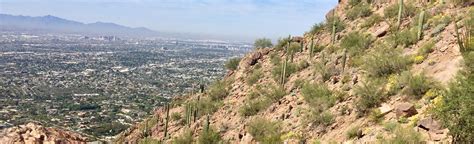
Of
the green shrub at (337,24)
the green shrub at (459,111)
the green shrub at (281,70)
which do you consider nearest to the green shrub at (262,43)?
the green shrub at (337,24)

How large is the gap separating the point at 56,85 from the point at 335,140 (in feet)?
364

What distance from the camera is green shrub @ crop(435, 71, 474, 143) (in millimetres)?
10992

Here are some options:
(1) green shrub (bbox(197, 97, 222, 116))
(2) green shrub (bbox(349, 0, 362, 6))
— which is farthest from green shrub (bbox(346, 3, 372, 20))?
(1) green shrub (bbox(197, 97, 222, 116))

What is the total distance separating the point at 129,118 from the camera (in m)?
77.4

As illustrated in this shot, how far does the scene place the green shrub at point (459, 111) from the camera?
11.0 metres

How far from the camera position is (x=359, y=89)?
17.2m

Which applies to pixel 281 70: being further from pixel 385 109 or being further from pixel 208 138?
pixel 385 109

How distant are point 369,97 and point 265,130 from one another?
4.86 m

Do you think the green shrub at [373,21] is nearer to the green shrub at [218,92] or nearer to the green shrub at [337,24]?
the green shrub at [337,24]

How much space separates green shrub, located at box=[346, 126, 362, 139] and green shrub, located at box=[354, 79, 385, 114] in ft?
4.76

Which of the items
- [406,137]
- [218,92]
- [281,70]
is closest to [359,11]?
[281,70]

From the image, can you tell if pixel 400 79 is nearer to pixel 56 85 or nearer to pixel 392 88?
pixel 392 88

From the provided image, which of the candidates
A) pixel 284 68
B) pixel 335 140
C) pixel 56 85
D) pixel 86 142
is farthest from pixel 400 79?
pixel 56 85

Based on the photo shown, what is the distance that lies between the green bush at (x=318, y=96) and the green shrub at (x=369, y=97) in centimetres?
183
